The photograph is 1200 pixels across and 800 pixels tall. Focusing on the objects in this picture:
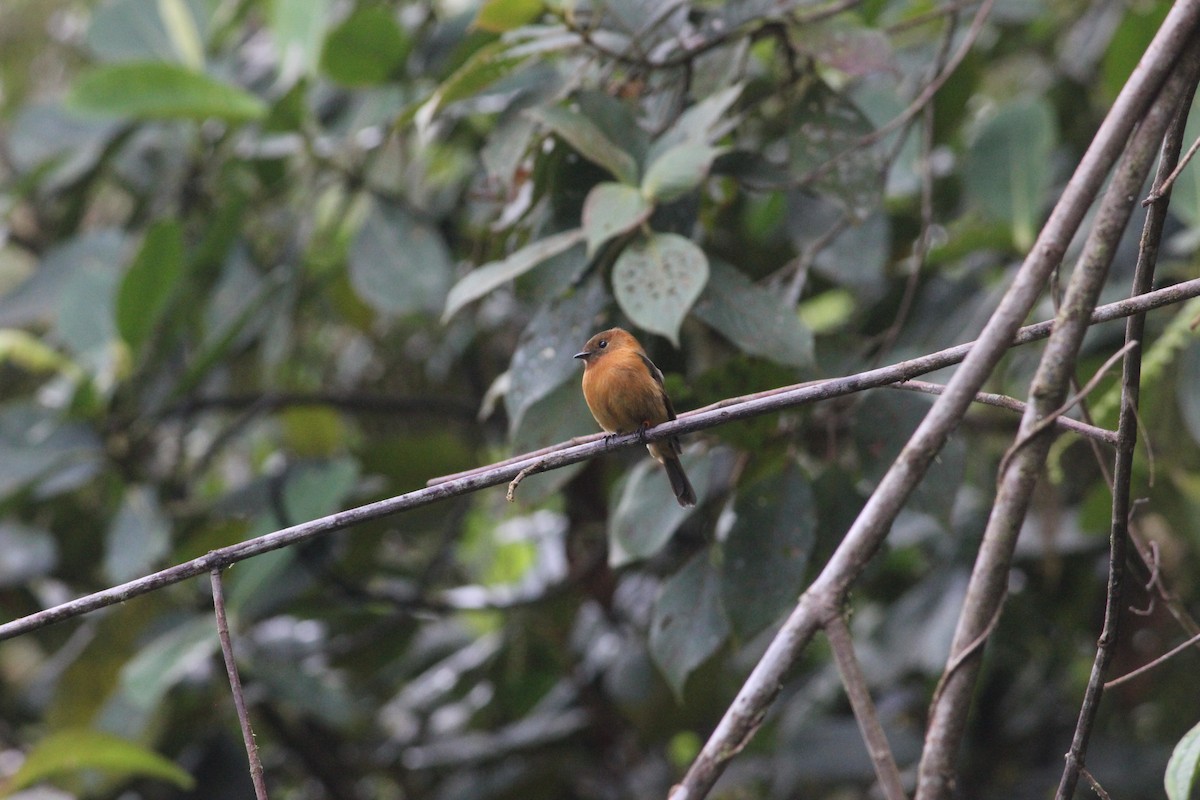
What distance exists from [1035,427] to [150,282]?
3.09 metres

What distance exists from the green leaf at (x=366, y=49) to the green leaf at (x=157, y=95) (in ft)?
0.94

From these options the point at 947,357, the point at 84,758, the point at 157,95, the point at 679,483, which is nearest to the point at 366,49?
the point at 157,95

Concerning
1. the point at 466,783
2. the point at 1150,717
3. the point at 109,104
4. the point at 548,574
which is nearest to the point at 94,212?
the point at 109,104

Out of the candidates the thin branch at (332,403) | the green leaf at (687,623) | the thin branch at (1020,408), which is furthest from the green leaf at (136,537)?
the thin branch at (1020,408)

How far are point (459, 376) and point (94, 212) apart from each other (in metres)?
2.34

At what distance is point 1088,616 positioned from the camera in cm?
403

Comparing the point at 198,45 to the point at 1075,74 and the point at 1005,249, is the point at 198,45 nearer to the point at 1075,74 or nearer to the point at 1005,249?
the point at 1005,249

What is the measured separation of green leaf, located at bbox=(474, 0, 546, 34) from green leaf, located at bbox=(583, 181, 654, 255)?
A: 577 mm

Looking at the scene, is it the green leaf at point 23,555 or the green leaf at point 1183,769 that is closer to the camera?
the green leaf at point 1183,769

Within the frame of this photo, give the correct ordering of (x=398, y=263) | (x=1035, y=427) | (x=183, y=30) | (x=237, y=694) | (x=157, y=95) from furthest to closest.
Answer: (x=183, y=30) < (x=398, y=263) < (x=157, y=95) < (x=237, y=694) < (x=1035, y=427)

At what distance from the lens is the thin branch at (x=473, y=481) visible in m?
1.64

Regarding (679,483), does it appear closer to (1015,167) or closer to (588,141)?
(588,141)

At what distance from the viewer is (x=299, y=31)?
3990mm

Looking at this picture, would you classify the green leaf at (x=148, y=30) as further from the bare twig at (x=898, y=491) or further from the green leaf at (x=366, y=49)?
the bare twig at (x=898, y=491)
